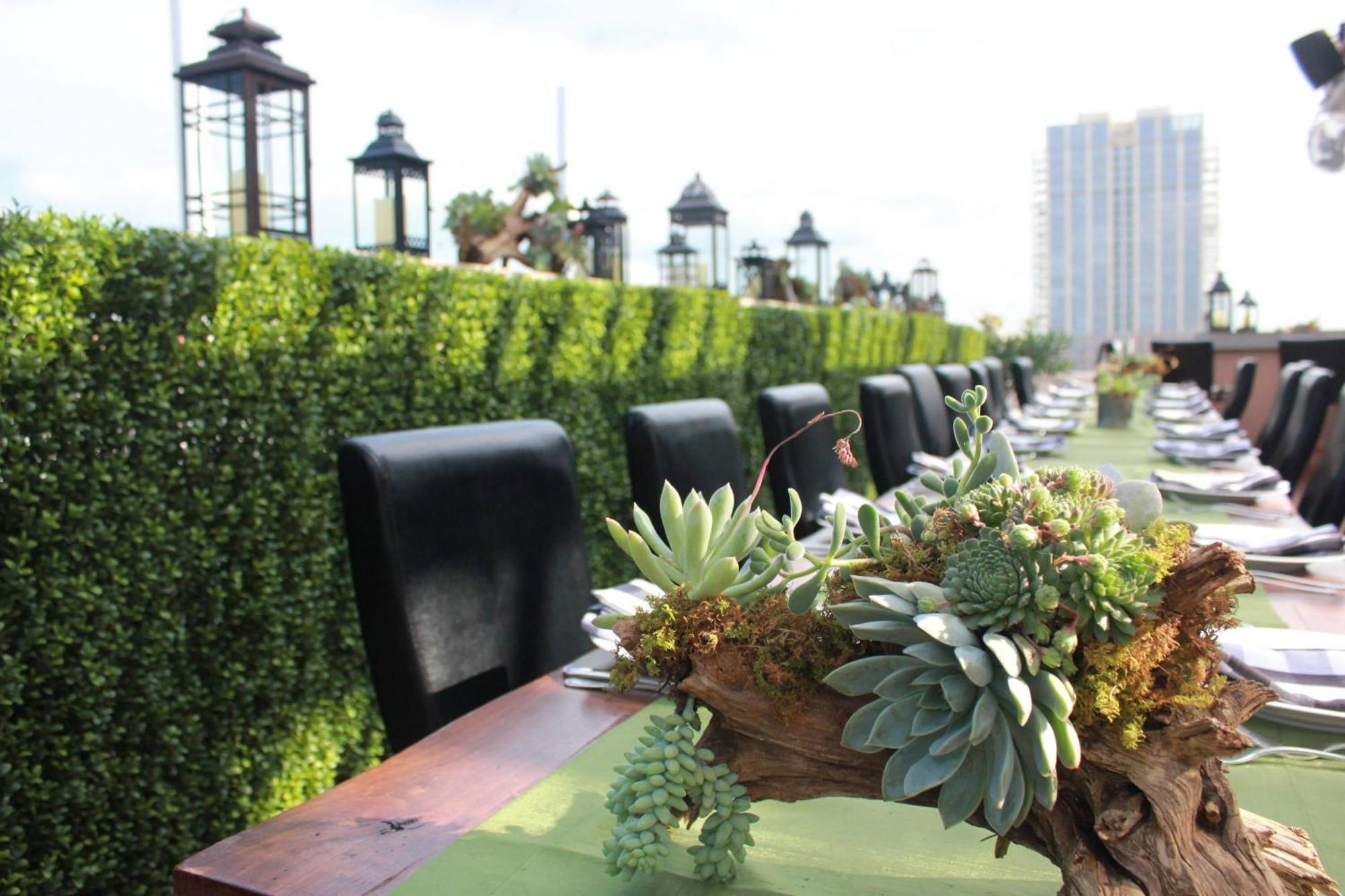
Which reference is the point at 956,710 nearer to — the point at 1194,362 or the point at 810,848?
the point at 810,848

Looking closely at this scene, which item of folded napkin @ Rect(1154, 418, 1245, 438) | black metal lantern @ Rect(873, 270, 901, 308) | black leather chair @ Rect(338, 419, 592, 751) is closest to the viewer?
black leather chair @ Rect(338, 419, 592, 751)

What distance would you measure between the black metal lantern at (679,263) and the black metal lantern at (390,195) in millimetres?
2597

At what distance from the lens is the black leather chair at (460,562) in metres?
1.39

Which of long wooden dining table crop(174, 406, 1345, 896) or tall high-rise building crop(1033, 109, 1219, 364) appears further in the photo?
tall high-rise building crop(1033, 109, 1219, 364)

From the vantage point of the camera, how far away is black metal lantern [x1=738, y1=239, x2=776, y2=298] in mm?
10414

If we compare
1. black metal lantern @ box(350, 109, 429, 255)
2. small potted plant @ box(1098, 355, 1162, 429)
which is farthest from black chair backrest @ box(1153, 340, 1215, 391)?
black metal lantern @ box(350, 109, 429, 255)

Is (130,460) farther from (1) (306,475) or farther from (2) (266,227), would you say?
(2) (266,227)

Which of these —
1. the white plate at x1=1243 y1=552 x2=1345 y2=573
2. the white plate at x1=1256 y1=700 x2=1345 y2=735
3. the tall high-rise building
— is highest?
the tall high-rise building

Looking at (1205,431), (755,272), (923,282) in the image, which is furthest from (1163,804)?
(923,282)

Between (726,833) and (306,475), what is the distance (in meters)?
2.04

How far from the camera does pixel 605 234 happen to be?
7848 mm

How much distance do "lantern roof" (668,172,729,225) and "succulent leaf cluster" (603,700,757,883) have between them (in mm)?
7865

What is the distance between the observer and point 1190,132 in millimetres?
30875

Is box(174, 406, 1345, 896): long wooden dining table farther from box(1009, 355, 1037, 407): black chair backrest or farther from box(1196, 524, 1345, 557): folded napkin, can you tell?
box(1009, 355, 1037, 407): black chair backrest
